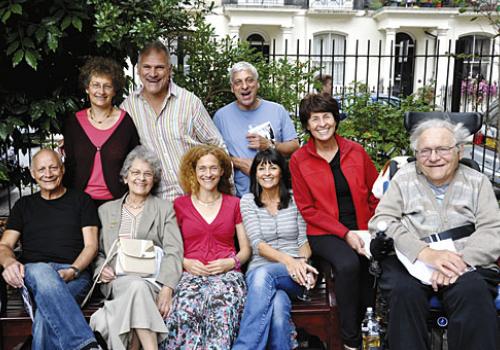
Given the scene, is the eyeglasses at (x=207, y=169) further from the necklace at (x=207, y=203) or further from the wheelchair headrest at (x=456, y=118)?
the wheelchair headrest at (x=456, y=118)

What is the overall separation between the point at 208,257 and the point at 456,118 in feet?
6.41

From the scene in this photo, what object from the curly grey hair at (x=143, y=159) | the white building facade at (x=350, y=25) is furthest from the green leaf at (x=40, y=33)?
the white building facade at (x=350, y=25)

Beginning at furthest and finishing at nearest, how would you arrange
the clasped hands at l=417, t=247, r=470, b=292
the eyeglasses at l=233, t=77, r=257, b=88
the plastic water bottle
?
1. the eyeglasses at l=233, t=77, r=257, b=88
2. the plastic water bottle
3. the clasped hands at l=417, t=247, r=470, b=292

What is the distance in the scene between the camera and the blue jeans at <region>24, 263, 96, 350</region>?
3139 millimetres

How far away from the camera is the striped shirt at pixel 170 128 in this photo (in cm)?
385

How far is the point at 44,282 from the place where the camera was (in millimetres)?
3191

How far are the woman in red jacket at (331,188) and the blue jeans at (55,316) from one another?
1.59 meters

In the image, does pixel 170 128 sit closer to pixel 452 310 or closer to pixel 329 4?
pixel 452 310

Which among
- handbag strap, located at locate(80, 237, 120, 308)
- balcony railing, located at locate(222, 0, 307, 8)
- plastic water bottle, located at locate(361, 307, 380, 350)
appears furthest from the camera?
balcony railing, located at locate(222, 0, 307, 8)

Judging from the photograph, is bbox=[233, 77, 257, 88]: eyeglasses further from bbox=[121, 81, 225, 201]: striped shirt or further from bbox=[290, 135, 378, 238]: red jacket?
bbox=[290, 135, 378, 238]: red jacket

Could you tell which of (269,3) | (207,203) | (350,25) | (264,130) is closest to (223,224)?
(207,203)

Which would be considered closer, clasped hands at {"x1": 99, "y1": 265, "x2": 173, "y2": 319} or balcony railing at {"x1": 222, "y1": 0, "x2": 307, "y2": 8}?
clasped hands at {"x1": 99, "y1": 265, "x2": 173, "y2": 319}

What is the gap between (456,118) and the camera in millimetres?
3580

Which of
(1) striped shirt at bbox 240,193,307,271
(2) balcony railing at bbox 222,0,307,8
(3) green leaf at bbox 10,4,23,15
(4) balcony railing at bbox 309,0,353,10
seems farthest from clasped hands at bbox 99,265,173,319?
(4) balcony railing at bbox 309,0,353,10
